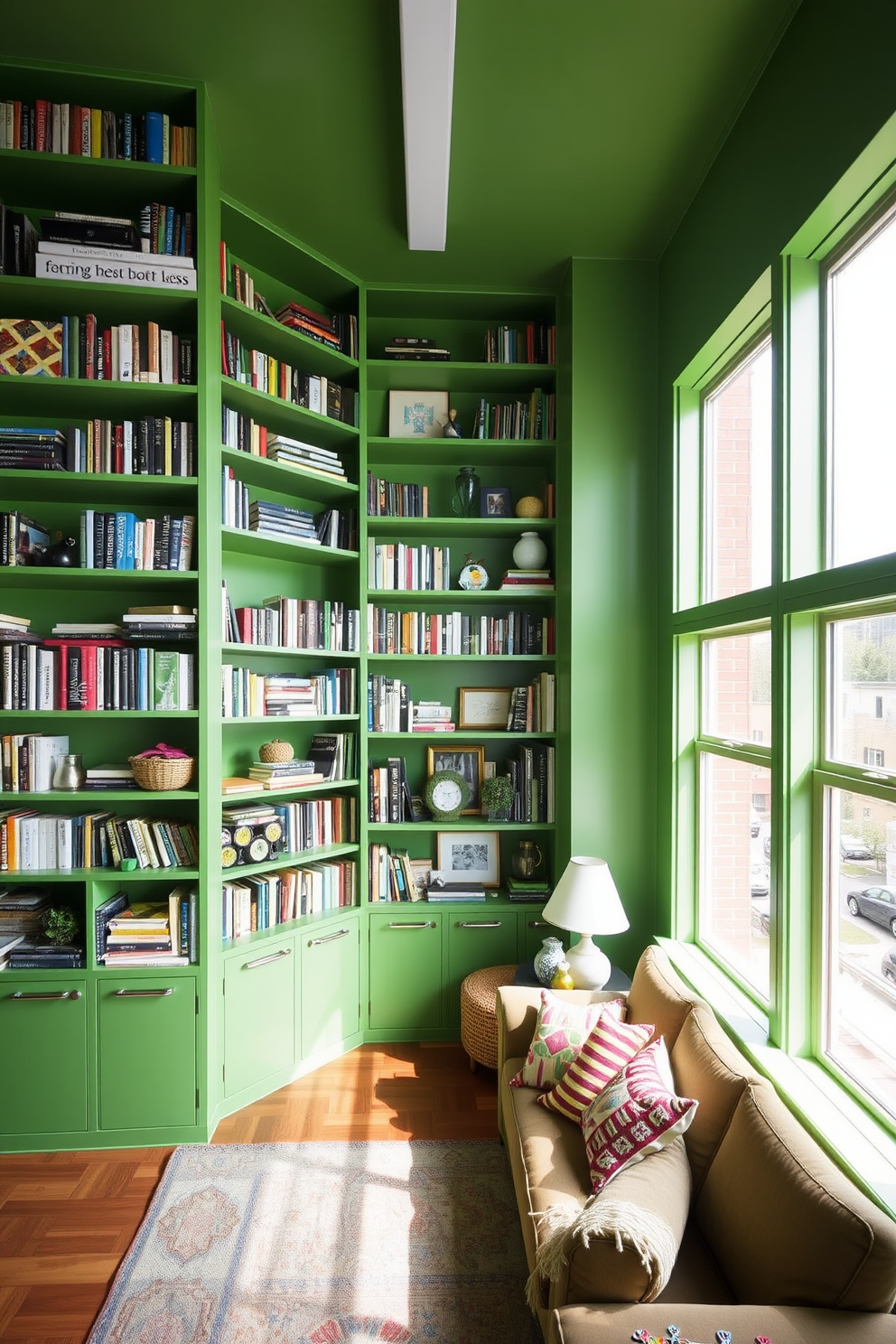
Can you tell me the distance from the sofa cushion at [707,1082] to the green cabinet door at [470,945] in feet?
4.78

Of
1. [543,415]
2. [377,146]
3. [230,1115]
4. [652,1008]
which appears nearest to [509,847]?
[652,1008]

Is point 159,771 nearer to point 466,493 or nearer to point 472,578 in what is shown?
point 472,578

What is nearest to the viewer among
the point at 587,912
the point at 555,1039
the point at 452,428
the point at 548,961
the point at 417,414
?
the point at 555,1039

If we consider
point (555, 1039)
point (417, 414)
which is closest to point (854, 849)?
point (555, 1039)

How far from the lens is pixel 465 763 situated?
3.65 meters

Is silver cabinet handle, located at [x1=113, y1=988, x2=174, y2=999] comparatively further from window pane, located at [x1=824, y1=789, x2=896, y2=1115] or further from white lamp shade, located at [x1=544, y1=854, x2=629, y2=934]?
window pane, located at [x1=824, y1=789, x2=896, y2=1115]

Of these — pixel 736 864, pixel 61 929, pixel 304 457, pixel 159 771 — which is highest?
pixel 304 457

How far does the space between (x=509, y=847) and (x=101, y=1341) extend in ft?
7.69

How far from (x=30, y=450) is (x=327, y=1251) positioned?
9.20 feet

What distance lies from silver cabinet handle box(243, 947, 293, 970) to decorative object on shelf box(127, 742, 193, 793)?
0.80 meters

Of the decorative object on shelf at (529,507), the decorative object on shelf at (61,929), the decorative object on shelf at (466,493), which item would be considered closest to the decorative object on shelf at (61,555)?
the decorative object on shelf at (61,929)

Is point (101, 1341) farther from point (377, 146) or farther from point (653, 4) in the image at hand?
point (653, 4)

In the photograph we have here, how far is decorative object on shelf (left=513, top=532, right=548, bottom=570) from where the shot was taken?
353 centimetres

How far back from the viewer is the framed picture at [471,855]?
11.8 ft
